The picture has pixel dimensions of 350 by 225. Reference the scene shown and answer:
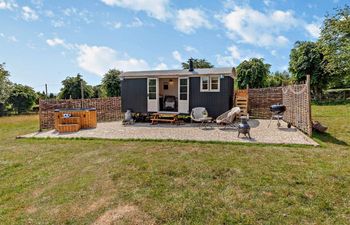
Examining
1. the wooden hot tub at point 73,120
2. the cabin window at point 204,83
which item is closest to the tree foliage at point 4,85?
the wooden hot tub at point 73,120

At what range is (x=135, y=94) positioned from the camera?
11133 mm

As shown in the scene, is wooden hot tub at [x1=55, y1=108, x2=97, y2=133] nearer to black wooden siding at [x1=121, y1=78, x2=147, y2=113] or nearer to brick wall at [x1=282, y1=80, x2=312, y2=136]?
black wooden siding at [x1=121, y1=78, x2=147, y2=113]

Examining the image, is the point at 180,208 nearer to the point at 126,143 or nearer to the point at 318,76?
the point at 126,143

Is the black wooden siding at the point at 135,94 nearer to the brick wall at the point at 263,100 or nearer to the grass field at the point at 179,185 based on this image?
the grass field at the point at 179,185

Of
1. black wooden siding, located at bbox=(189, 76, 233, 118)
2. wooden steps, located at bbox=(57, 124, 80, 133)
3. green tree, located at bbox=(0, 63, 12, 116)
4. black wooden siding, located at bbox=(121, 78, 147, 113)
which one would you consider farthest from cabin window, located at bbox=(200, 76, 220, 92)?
green tree, located at bbox=(0, 63, 12, 116)

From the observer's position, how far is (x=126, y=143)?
6.36 m

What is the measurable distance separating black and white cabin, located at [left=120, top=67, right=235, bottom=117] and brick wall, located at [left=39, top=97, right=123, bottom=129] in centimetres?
126

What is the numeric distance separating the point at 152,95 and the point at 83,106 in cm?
403

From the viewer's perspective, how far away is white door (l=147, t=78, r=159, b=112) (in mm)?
10797

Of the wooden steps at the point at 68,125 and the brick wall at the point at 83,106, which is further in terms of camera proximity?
the brick wall at the point at 83,106

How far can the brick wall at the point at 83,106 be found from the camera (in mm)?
9977

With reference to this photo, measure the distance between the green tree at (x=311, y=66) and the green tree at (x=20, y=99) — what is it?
3317 centimetres

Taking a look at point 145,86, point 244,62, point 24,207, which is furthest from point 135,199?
point 244,62

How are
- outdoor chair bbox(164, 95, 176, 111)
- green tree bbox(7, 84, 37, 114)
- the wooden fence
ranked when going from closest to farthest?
the wooden fence, outdoor chair bbox(164, 95, 176, 111), green tree bbox(7, 84, 37, 114)
